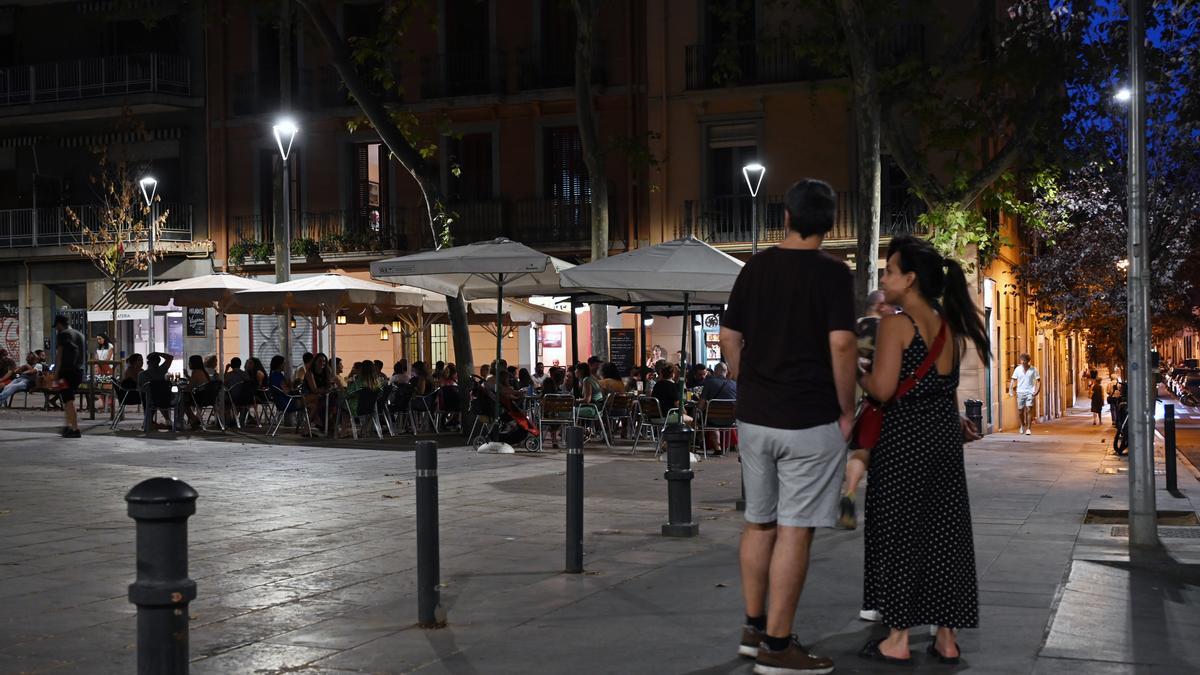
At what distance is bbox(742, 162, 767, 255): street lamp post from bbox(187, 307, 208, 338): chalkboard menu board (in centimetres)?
1411

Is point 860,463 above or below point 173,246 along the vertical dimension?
below

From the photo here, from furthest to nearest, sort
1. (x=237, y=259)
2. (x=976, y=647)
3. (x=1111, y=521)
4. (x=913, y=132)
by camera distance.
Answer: (x=237, y=259), (x=913, y=132), (x=1111, y=521), (x=976, y=647)

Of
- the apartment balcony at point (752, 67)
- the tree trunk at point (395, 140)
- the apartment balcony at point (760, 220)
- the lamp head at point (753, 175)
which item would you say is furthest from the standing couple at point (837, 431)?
the apartment balcony at point (752, 67)

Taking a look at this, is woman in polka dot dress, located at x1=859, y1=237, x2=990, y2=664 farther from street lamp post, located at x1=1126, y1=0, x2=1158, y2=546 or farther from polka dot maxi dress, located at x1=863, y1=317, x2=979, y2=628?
street lamp post, located at x1=1126, y1=0, x2=1158, y2=546

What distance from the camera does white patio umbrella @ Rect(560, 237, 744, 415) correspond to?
15.8 m

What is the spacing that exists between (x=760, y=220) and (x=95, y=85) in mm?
17458

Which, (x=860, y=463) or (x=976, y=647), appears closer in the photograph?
(x=976, y=647)

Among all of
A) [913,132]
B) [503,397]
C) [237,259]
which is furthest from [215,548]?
[237,259]

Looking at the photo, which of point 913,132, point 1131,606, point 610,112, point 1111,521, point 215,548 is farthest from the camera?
point 610,112

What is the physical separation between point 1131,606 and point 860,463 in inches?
72.6

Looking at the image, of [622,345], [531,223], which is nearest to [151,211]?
[531,223]

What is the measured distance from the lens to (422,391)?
2089 centimetres

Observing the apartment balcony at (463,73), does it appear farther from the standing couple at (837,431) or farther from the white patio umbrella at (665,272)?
the standing couple at (837,431)

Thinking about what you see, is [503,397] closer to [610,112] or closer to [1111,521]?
[1111,521]
